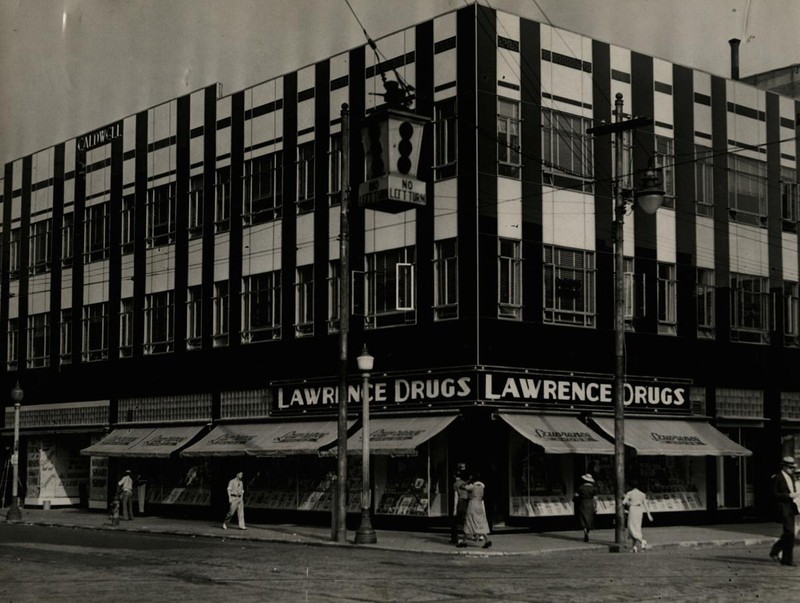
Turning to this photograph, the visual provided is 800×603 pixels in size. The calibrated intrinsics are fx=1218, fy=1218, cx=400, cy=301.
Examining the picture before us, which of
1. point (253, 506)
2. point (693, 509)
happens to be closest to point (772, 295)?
point (693, 509)

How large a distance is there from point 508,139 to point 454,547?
11.4 m

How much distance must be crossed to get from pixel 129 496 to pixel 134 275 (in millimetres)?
9731

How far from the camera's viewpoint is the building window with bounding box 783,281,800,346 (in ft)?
131

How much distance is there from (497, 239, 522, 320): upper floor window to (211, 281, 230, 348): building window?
38.0ft

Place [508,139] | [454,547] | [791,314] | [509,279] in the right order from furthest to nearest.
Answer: [791,314]
[508,139]
[509,279]
[454,547]

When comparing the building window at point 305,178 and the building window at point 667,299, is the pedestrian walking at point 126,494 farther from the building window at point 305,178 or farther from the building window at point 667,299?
the building window at point 667,299

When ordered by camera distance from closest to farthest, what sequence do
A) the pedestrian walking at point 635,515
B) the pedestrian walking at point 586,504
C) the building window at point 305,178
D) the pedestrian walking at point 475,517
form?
the pedestrian walking at point 475,517, the pedestrian walking at point 635,515, the pedestrian walking at point 586,504, the building window at point 305,178

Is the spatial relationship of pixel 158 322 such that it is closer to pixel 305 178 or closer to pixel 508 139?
pixel 305 178

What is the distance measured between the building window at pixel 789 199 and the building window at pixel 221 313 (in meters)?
18.6

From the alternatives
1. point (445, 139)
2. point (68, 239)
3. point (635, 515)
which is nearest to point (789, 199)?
point (445, 139)

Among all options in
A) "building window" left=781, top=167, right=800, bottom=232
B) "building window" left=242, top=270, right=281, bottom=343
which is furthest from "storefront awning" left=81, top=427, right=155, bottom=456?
"building window" left=781, top=167, right=800, bottom=232

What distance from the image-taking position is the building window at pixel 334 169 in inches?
1422

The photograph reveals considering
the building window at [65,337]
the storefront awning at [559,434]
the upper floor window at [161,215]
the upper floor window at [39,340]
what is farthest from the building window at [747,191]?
the upper floor window at [39,340]

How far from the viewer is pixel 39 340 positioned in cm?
4956
